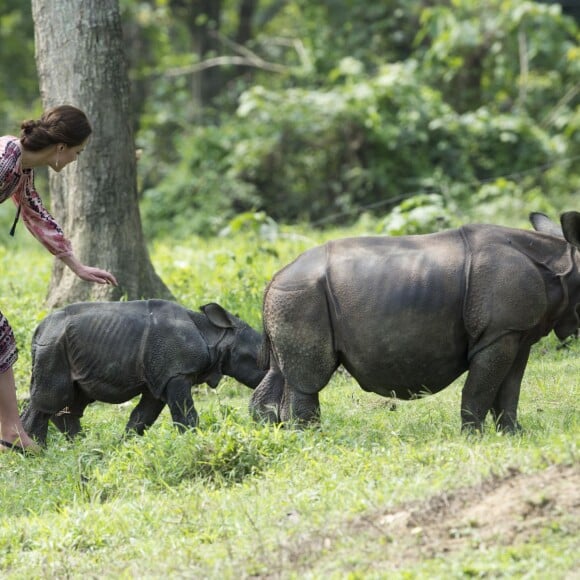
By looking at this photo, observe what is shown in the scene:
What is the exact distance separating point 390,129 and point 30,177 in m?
10.6

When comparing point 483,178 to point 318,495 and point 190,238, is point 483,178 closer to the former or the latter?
point 190,238

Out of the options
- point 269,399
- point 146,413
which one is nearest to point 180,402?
point 146,413

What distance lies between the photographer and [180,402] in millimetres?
7031

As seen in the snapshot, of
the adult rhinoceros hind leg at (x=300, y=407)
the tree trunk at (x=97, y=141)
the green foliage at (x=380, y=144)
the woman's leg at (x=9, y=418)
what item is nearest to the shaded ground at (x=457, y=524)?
the adult rhinoceros hind leg at (x=300, y=407)

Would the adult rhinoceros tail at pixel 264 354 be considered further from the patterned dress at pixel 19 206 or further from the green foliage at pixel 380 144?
the green foliage at pixel 380 144

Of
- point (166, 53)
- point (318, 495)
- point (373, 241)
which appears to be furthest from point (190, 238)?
point (166, 53)

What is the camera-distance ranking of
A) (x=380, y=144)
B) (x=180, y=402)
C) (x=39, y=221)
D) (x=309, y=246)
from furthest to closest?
(x=380, y=144), (x=309, y=246), (x=39, y=221), (x=180, y=402)

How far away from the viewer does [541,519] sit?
15.1 ft

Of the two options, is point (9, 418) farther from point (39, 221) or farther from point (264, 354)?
point (264, 354)

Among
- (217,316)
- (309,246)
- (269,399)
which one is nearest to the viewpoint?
(269,399)

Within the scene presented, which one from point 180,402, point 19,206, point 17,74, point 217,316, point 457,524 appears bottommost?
point 180,402

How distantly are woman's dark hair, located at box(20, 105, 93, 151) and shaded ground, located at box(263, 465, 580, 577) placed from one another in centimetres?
325

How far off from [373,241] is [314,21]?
17.7 meters

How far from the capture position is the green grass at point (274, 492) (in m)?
4.60
